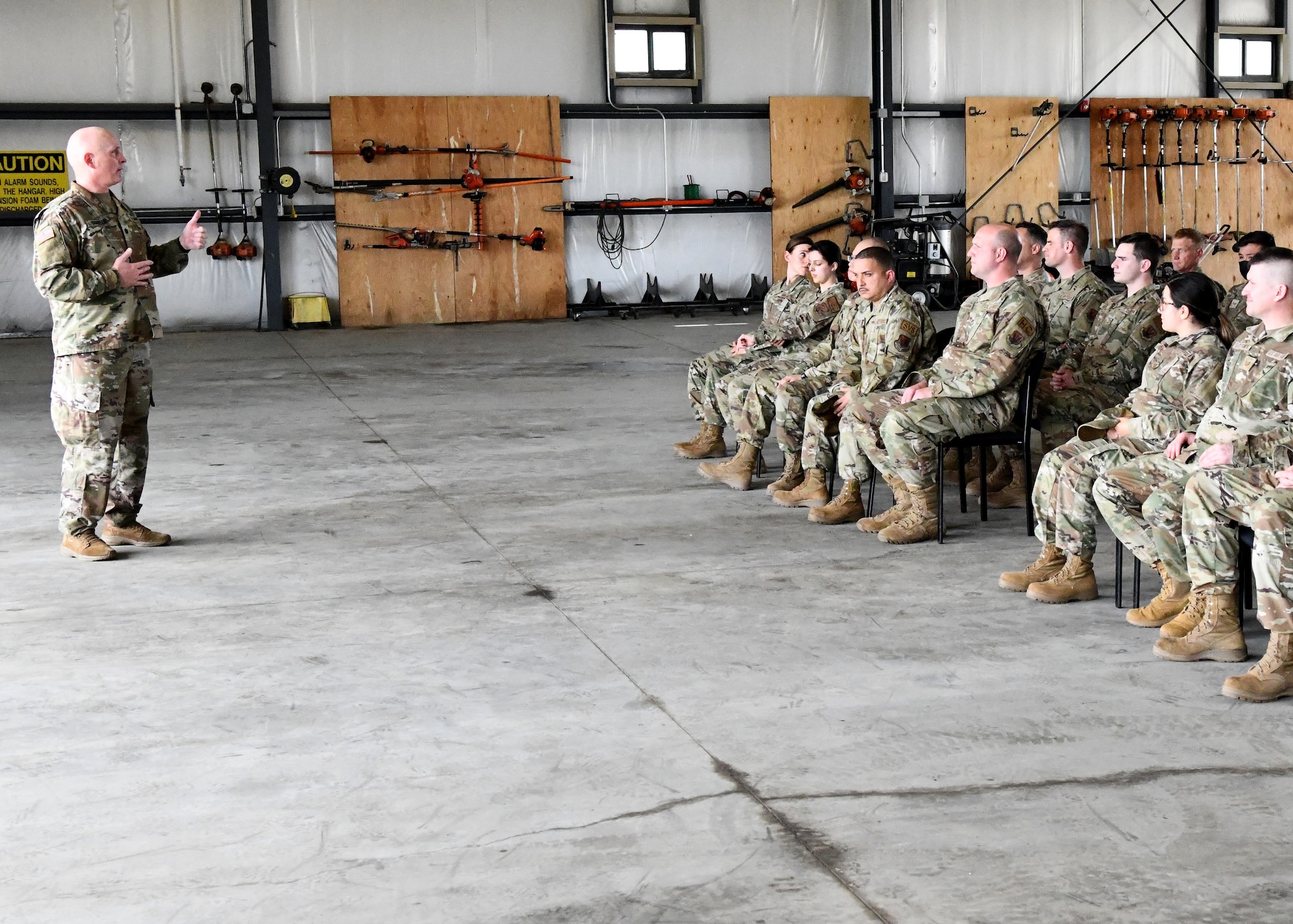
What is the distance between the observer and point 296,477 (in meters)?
7.21

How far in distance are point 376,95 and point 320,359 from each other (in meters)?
4.41

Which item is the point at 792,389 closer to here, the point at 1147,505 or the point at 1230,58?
the point at 1147,505

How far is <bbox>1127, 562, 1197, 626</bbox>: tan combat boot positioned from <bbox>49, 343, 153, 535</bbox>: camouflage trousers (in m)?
3.78

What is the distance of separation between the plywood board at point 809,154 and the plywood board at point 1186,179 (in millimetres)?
3081

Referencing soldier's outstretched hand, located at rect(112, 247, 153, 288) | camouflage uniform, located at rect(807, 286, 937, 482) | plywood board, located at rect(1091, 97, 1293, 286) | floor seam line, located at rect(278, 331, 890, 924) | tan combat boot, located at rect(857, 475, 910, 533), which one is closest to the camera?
floor seam line, located at rect(278, 331, 890, 924)

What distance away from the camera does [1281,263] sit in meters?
3.97

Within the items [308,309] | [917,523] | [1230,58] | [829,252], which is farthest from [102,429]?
[1230,58]

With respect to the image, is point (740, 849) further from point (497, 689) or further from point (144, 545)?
point (144, 545)

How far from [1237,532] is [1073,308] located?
2.78m

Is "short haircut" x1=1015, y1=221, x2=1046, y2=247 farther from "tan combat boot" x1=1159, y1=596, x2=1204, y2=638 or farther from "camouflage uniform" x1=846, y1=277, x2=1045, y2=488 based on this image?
"tan combat boot" x1=1159, y1=596, x2=1204, y2=638

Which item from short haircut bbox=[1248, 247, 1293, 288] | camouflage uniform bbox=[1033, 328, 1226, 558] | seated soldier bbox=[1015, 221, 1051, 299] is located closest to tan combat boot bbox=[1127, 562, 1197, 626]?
camouflage uniform bbox=[1033, 328, 1226, 558]

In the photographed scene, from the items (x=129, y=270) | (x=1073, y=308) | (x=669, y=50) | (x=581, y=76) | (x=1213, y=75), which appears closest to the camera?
(x=129, y=270)

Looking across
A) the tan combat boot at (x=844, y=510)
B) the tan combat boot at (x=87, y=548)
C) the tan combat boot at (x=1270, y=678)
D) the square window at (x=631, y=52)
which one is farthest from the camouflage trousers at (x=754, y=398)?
the square window at (x=631, y=52)

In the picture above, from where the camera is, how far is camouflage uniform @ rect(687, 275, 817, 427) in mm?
7418
